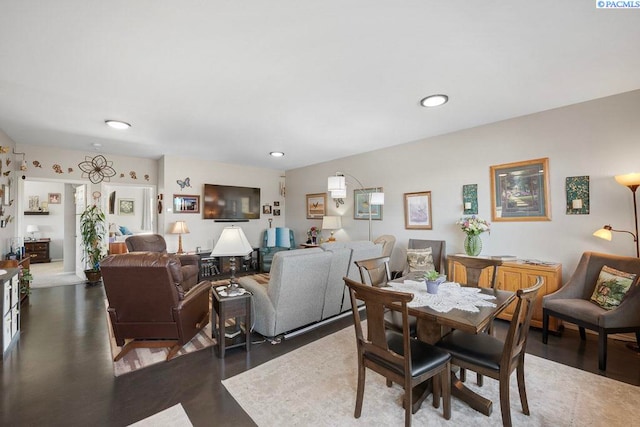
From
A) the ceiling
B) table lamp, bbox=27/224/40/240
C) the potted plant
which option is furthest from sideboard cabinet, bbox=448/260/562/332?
table lamp, bbox=27/224/40/240

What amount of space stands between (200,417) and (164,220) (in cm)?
466

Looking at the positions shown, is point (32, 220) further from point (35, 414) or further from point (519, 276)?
point (519, 276)

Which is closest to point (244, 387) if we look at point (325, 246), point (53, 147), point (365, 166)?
point (325, 246)

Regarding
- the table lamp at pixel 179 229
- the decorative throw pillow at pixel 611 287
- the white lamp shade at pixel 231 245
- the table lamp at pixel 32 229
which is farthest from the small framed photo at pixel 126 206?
the decorative throw pillow at pixel 611 287

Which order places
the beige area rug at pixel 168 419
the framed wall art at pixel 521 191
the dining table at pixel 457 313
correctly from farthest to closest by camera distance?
the framed wall art at pixel 521 191 → the beige area rug at pixel 168 419 → the dining table at pixel 457 313

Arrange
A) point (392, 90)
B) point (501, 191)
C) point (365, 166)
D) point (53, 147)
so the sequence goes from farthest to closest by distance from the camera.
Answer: point (365, 166), point (53, 147), point (501, 191), point (392, 90)

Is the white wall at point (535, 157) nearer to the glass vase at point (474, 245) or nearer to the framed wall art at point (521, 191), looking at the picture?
the framed wall art at point (521, 191)

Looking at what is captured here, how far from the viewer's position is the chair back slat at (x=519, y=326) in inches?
59.4

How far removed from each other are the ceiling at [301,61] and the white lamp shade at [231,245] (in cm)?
150

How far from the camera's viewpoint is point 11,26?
180cm

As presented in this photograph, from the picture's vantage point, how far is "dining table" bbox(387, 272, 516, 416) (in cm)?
163

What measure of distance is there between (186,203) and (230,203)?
99cm

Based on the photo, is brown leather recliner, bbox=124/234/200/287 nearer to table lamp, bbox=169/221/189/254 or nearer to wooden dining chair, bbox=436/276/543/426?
table lamp, bbox=169/221/189/254

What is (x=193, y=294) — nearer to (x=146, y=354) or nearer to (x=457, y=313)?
(x=146, y=354)
